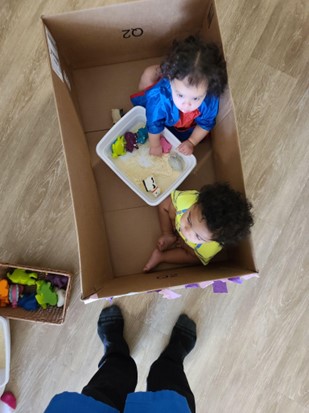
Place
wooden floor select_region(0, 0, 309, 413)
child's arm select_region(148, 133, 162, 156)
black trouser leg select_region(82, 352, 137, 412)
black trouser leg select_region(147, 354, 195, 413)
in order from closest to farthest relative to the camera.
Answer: black trouser leg select_region(82, 352, 137, 412) → black trouser leg select_region(147, 354, 195, 413) → child's arm select_region(148, 133, 162, 156) → wooden floor select_region(0, 0, 309, 413)

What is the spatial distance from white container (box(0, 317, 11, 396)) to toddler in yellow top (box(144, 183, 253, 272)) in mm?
462

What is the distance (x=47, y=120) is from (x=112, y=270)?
1.74 feet

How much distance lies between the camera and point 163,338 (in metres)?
1.13

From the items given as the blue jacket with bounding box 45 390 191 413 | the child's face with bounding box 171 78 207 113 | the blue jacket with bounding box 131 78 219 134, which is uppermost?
the child's face with bounding box 171 78 207 113

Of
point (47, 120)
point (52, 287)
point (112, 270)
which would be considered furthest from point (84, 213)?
point (47, 120)

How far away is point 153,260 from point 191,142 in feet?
1.14

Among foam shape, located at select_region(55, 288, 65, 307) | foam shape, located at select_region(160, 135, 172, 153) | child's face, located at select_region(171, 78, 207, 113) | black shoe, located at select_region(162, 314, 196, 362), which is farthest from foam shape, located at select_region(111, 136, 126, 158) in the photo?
black shoe, located at select_region(162, 314, 196, 362)

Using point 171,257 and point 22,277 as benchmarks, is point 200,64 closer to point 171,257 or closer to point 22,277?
point 171,257

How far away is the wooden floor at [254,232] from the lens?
1.12m

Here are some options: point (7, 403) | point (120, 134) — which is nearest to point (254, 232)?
point (120, 134)

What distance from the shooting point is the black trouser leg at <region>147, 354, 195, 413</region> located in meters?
0.87

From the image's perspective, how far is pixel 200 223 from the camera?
2.75 feet

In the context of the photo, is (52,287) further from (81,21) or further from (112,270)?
(81,21)

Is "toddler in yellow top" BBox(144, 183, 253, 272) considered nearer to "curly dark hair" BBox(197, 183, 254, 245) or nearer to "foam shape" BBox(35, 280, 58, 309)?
"curly dark hair" BBox(197, 183, 254, 245)
